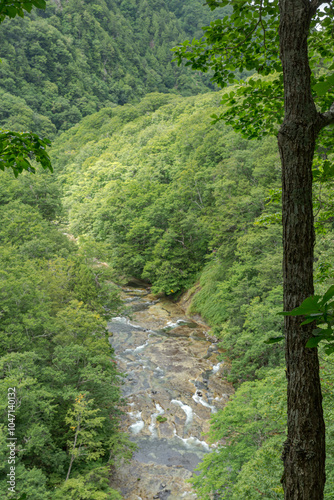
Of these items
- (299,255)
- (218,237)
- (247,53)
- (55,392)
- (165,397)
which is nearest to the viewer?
(299,255)

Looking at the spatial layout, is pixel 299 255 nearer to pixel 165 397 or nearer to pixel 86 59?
pixel 165 397

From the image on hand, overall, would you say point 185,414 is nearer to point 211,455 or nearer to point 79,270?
point 211,455

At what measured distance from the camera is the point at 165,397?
1355 cm

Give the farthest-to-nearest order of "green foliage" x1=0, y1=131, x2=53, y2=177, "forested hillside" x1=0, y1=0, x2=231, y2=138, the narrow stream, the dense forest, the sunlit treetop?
"forested hillside" x1=0, y1=0, x2=231, y2=138 → the narrow stream → the dense forest → the sunlit treetop → "green foliage" x1=0, y1=131, x2=53, y2=177

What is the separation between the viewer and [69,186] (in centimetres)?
4906

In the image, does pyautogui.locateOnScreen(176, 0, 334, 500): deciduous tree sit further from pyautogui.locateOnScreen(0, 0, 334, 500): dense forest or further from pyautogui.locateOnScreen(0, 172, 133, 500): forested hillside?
pyautogui.locateOnScreen(0, 172, 133, 500): forested hillside

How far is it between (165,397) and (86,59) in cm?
9340

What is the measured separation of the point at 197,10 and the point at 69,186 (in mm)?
99021

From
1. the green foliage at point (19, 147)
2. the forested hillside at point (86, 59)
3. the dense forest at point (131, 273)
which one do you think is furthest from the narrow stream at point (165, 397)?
the forested hillside at point (86, 59)

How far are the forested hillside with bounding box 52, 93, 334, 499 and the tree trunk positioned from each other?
260 cm

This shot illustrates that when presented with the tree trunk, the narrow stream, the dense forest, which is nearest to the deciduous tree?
the tree trunk

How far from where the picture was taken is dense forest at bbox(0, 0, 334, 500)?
25.1ft

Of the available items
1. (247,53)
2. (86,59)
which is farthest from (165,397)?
(86,59)

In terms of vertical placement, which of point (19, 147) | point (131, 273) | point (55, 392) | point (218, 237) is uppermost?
point (218, 237)
